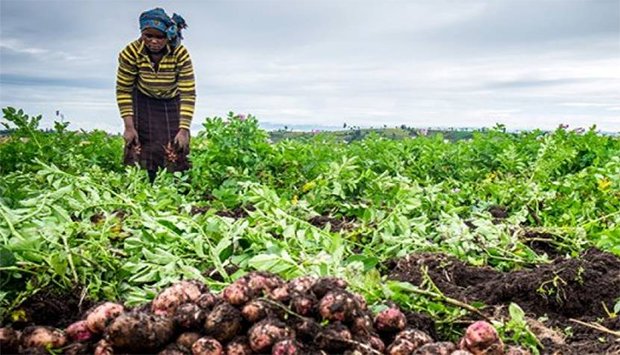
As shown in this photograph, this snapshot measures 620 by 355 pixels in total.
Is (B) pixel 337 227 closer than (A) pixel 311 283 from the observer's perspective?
No

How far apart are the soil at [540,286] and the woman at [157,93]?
19.1ft

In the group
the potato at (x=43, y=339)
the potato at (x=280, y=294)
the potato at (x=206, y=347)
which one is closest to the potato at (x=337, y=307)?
the potato at (x=280, y=294)

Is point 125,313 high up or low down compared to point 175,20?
down

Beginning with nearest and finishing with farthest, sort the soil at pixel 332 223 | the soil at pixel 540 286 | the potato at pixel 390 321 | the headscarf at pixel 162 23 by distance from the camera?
the potato at pixel 390 321 < the soil at pixel 540 286 < the soil at pixel 332 223 < the headscarf at pixel 162 23

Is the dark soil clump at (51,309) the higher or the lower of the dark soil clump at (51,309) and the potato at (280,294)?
the lower

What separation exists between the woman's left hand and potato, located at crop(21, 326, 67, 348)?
23.4ft

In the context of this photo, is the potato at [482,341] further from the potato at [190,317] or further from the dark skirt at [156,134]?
the dark skirt at [156,134]

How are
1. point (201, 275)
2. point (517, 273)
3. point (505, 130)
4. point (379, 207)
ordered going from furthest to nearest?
1. point (505, 130)
2. point (379, 207)
3. point (517, 273)
4. point (201, 275)

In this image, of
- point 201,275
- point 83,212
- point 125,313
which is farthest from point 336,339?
point 83,212

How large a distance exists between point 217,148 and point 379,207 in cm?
261

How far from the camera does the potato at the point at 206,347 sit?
2.17 metres

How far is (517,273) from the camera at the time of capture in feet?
12.3

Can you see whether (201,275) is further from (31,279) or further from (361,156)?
(361,156)

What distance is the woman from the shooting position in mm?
8930
